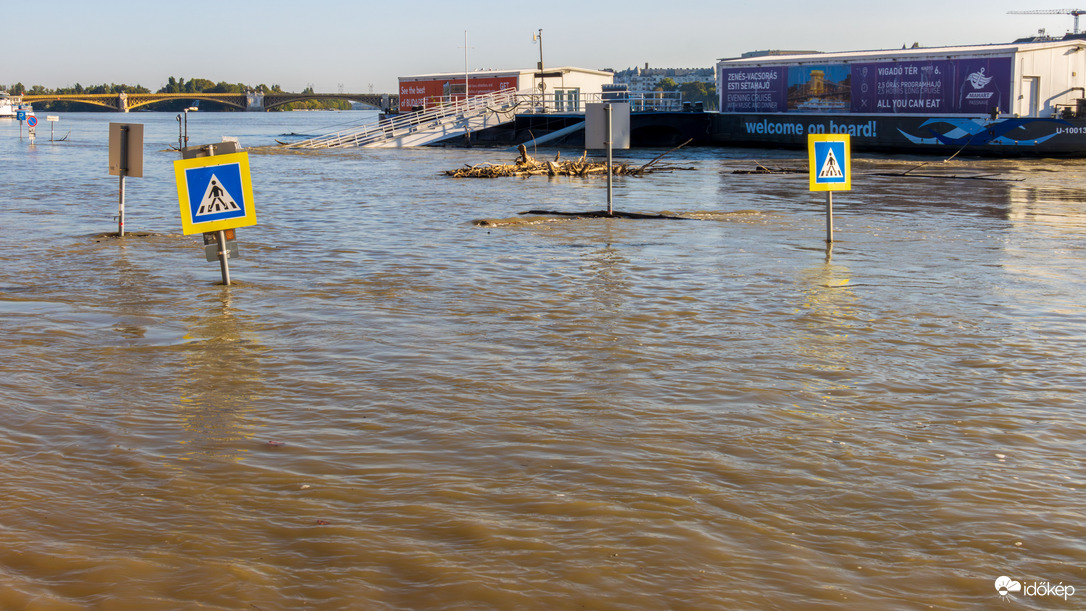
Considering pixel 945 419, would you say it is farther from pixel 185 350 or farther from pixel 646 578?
pixel 185 350

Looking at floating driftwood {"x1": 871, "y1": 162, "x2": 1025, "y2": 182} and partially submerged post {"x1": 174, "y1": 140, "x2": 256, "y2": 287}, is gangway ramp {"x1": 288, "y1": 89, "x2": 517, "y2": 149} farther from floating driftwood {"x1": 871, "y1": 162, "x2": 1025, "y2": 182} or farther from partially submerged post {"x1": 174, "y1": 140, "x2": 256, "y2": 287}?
partially submerged post {"x1": 174, "y1": 140, "x2": 256, "y2": 287}

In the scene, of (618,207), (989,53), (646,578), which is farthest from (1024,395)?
(989,53)

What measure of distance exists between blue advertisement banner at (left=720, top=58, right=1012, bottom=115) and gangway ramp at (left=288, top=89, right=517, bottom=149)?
13.3 metres

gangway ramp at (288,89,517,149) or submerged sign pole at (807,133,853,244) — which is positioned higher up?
gangway ramp at (288,89,517,149)

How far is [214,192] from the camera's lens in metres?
8.57

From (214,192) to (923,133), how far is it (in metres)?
36.4

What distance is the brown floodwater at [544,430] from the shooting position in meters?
3.68

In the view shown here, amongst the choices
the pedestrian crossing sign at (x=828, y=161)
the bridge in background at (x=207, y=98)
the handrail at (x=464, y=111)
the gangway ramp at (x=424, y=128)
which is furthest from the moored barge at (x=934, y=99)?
the bridge in background at (x=207, y=98)

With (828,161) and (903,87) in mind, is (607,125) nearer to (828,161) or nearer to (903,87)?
(828,161)

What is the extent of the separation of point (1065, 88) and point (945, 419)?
125 feet

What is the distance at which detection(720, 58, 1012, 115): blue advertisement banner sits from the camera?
37.6m

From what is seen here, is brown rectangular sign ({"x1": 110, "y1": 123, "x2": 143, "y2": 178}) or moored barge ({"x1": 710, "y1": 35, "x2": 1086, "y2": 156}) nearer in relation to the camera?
brown rectangular sign ({"x1": 110, "y1": 123, "x2": 143, "y2": 178})

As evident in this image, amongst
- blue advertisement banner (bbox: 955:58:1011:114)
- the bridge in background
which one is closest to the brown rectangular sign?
blue advertisement banner (bbox: 955:58:1011:114)

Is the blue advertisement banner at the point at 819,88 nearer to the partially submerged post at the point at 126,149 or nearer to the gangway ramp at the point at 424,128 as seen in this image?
the gangway ramp at the point at 424,128
